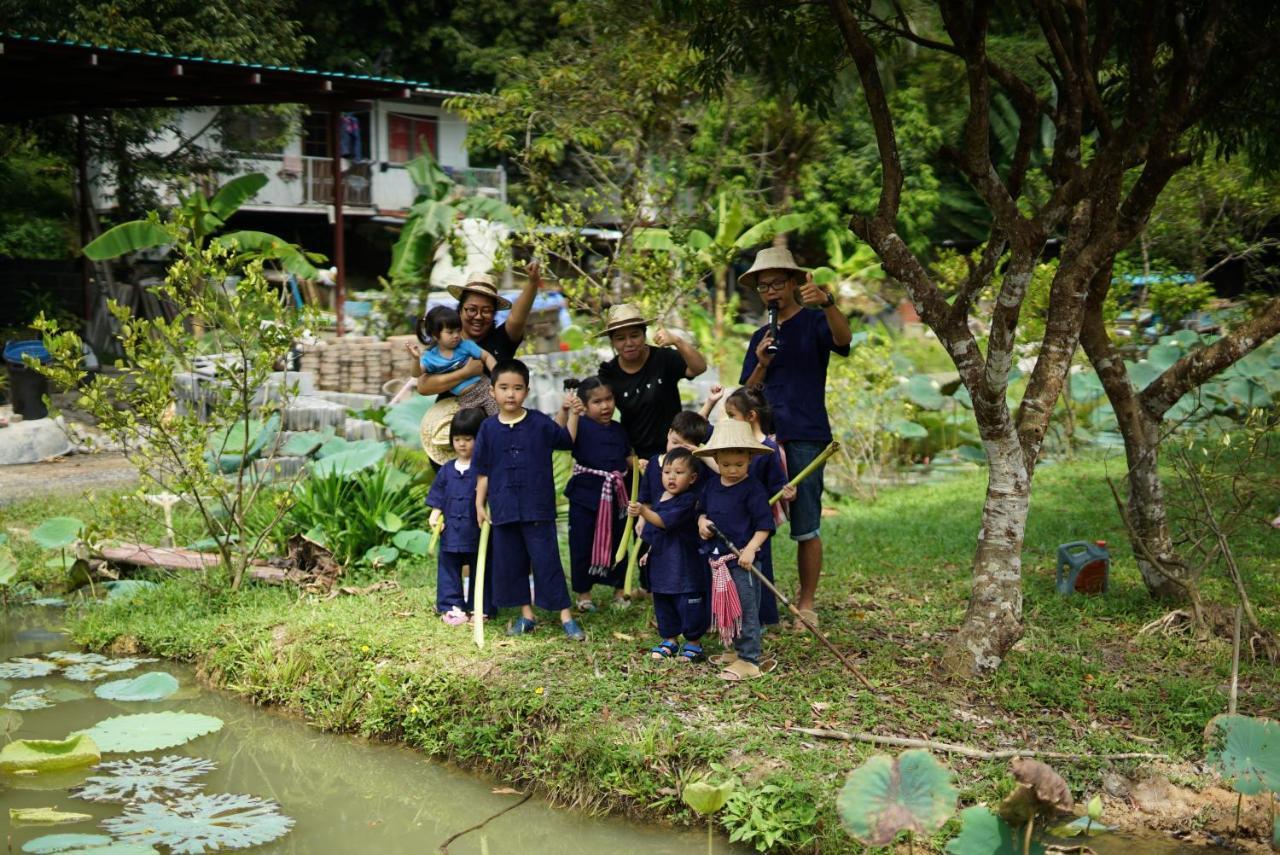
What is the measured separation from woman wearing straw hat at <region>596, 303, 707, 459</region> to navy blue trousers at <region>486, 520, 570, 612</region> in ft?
2.18

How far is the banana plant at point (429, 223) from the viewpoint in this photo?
17172 millimetres

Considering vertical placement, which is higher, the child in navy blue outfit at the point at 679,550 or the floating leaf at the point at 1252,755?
the child in navy blue outfit at the point at 679,550

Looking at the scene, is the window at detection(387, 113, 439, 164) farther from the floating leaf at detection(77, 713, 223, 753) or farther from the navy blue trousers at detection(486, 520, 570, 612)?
the floating leaf at detection(77, 713, 223, 753)

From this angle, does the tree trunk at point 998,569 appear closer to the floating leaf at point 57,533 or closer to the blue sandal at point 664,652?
the blue sandal at point 664,652

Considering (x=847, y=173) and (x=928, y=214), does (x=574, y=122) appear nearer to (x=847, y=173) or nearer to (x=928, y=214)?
(x=847, y=173)

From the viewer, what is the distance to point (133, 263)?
57.4ft

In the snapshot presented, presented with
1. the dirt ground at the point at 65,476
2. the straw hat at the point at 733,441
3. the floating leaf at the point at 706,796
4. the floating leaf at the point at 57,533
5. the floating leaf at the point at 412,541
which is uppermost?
the straw hat at the point at 733,441

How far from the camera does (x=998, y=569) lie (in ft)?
17.5

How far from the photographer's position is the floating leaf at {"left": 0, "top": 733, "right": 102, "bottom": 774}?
194 inches

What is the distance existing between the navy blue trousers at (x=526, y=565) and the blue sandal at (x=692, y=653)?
0.71 meters

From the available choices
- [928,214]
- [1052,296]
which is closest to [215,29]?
[928,214]

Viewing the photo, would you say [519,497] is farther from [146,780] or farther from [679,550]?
[146,780]

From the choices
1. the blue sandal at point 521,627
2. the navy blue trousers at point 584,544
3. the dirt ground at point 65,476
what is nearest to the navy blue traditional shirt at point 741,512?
the navy blue trousers at point 584,544

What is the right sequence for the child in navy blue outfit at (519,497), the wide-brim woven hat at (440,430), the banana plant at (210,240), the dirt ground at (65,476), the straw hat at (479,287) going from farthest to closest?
1. the banana plant at (210,240)
2. the dirt ground at (65,476)
3. the wide-brim woven hat at (440,430)
4. the straw hat at (479,287)
5. the child in navy blue outfit at (519,497)
